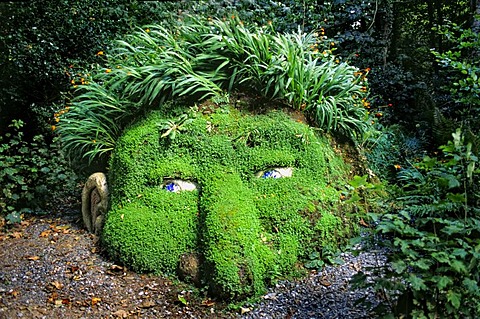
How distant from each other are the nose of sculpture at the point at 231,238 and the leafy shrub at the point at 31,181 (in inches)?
93.6

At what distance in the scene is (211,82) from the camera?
13.4 feet

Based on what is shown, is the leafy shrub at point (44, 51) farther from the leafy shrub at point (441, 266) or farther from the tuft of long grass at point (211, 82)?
the leafy shrub at point (441, 266)

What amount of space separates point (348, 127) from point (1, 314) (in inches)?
132

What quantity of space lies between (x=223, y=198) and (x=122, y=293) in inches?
41.1

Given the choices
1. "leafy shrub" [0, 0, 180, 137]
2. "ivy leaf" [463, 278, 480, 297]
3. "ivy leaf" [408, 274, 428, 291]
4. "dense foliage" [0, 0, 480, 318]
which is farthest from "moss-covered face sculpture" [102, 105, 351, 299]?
"leafy shrub" [0, 0, 180, 137]

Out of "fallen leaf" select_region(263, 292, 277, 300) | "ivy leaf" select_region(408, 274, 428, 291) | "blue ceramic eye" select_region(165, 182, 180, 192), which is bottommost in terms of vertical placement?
"fallen leaf" select_region(263, 292, 277, 300)

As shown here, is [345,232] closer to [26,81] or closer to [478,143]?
[478,143]

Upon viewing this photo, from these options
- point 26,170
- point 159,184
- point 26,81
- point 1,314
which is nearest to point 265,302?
point 159,184

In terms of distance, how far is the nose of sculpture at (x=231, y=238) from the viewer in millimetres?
3115

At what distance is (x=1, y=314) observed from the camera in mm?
2953

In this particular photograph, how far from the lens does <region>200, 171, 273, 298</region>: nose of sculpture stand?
312cm

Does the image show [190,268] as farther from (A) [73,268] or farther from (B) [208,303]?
(A) [73,268]

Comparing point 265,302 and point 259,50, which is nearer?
point 265,302

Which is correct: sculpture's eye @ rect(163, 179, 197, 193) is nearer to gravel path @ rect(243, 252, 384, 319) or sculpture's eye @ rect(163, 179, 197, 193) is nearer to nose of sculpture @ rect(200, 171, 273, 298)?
nose of sculpture @ rect(200, 171, 273, 298)
